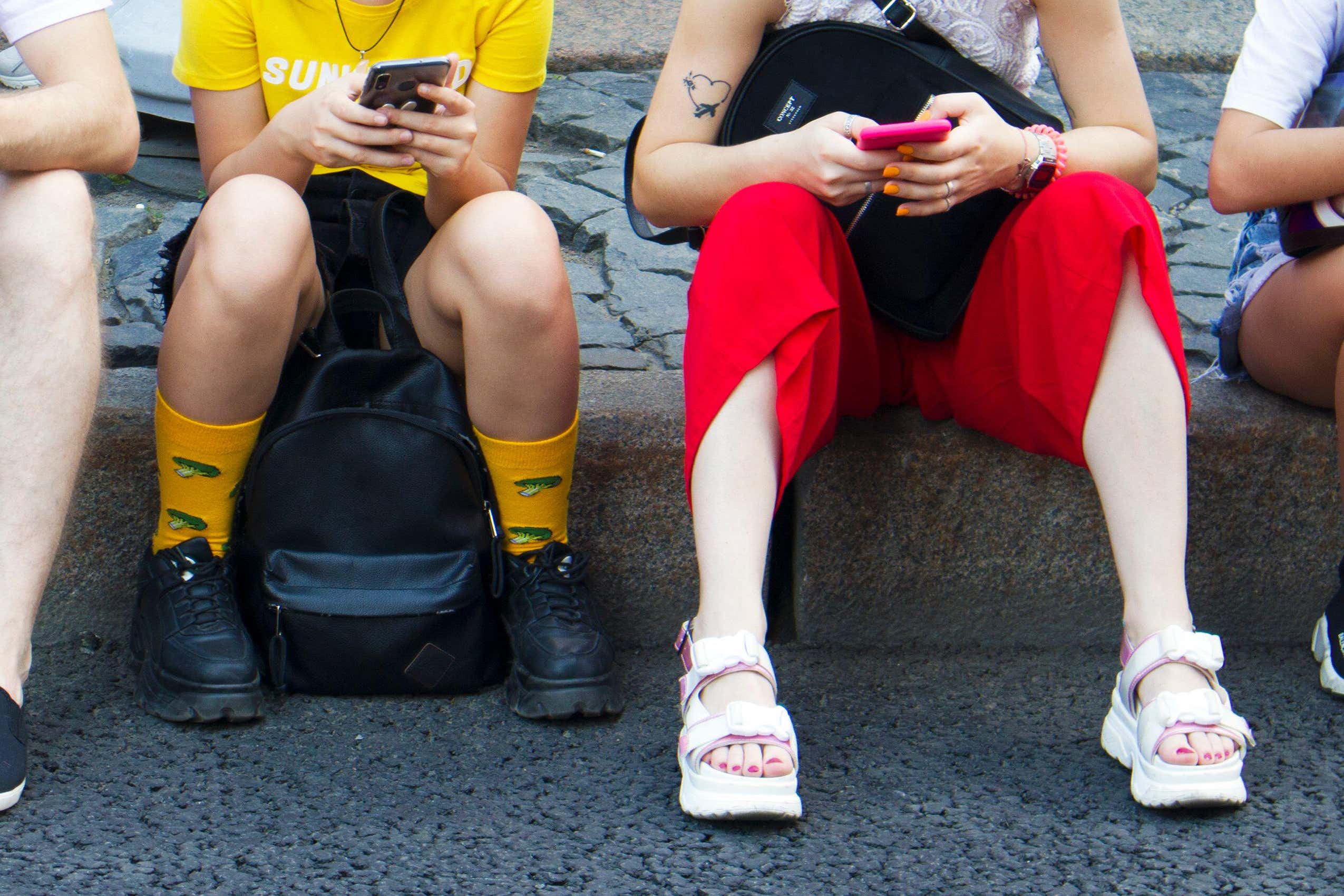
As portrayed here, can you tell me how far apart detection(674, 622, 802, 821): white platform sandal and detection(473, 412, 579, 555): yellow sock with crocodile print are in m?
0.40

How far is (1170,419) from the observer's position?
177cm

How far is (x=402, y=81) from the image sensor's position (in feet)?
5.85

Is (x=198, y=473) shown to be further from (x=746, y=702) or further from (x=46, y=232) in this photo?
(x=746, y=702)

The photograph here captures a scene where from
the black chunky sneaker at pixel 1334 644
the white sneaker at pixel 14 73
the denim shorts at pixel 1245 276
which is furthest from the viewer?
the white sneaker at pixel 14 73

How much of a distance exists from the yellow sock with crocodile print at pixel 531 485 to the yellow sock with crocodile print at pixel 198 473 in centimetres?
36

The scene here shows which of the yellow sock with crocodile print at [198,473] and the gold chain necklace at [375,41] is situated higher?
the gold chain necklace at [375,41]

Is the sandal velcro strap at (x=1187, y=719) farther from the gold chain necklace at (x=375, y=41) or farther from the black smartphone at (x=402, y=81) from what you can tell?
the gold chain necklace at (x=375, y=41)

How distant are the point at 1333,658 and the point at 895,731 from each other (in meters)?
0.70

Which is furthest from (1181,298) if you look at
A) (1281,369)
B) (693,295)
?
(693,295)

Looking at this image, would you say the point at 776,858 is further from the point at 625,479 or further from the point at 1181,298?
the point at 1181,298

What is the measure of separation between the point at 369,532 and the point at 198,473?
0.89 feet

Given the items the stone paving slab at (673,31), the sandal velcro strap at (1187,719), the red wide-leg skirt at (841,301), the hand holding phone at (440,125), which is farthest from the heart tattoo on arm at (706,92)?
the stone paving slab at (673,31)

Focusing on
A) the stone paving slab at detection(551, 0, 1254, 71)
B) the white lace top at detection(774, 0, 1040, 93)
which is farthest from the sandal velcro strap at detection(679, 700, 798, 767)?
the stone paving slab at detection(551, 0, 1254, 71)

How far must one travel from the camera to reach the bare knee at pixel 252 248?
1826mm
